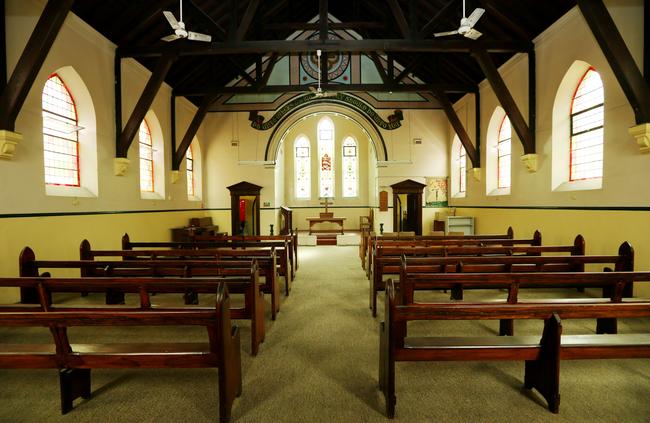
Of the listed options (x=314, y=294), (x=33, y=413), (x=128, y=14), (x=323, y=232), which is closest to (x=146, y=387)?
(x=33, y=413)

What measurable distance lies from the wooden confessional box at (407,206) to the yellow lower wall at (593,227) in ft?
11.4

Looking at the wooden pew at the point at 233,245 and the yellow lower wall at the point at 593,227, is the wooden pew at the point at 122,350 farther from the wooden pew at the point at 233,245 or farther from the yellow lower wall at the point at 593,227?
the yellow lower wall at the point at 593,227

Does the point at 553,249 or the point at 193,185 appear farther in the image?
the point at 193,185

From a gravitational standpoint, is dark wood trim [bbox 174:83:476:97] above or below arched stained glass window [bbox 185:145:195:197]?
above

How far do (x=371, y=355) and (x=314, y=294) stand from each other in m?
2.26

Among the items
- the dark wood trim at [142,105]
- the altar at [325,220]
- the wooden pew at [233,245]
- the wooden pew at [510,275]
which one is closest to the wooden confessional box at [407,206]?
the altar at [325,220]

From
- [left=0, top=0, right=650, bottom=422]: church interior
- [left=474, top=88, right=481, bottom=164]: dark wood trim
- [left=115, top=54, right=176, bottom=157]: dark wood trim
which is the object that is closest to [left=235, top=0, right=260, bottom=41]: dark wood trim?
[left=0, top=0, right=650, bottom=422]: church interior

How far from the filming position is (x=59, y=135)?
6117mm

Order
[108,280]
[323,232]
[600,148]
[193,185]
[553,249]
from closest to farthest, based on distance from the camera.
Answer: [108,280] → [553,249] → [600,148] → [193,185] → [323,232]

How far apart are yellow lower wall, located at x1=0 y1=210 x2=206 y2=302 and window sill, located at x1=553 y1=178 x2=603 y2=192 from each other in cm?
878

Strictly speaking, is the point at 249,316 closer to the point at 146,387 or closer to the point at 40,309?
the point at 146,387

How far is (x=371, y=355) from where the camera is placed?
3201 mm

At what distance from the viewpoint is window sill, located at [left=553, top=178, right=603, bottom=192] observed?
573cm

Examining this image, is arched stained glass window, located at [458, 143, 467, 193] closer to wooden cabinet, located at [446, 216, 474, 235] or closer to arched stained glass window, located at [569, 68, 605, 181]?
wooden cabinet, located at [446, 216, 474, 235]
